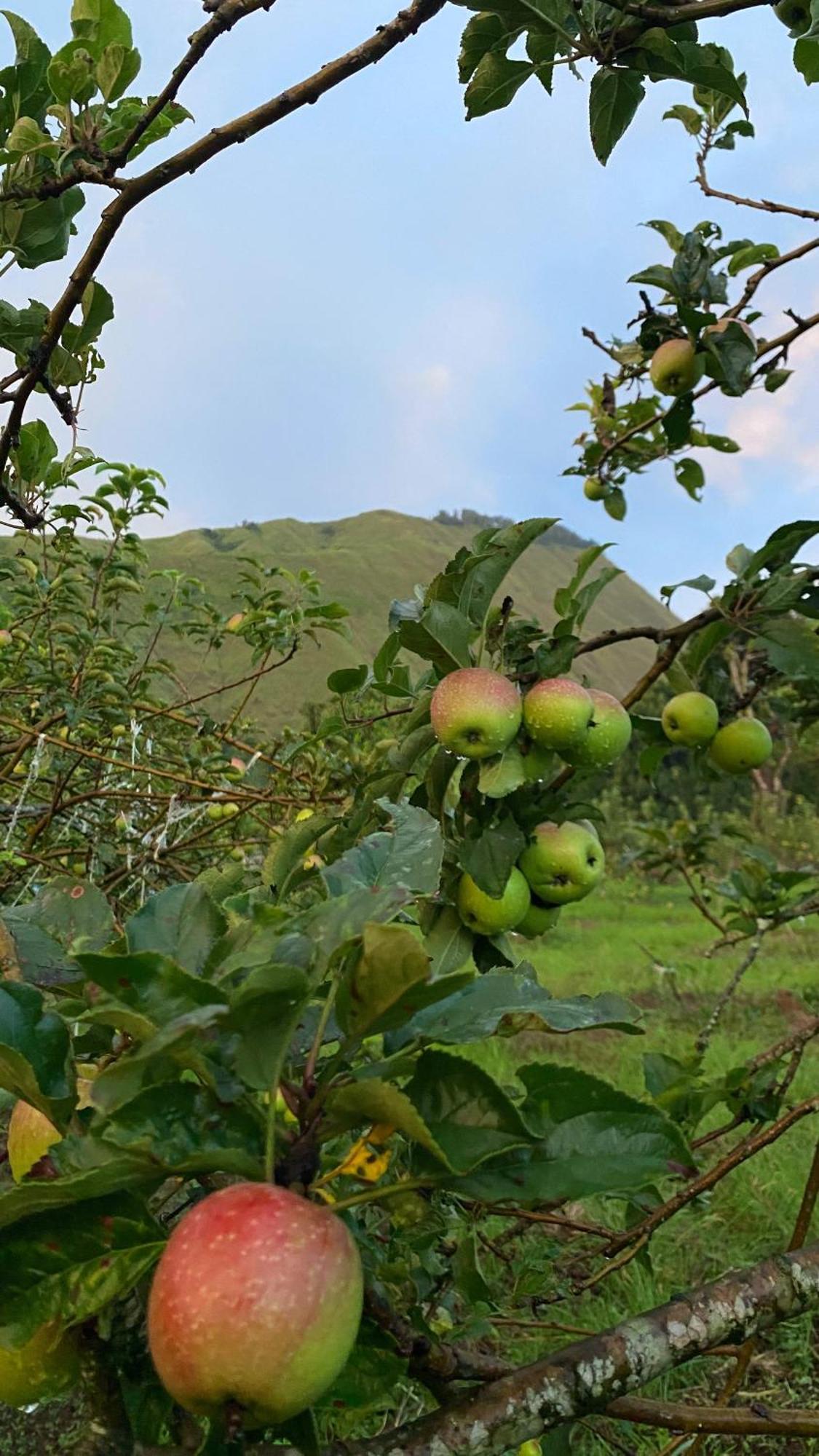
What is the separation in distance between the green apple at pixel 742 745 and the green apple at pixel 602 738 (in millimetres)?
394

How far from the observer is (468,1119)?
50cm

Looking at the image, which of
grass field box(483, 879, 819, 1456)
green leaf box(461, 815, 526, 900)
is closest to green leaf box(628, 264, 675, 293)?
green leaf box(461, 815, 526, 900)

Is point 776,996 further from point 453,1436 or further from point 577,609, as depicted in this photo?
point 453,1436

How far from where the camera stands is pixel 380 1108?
47 centimetres

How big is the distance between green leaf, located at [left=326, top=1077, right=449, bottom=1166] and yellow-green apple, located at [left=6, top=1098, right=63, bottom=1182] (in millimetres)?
247

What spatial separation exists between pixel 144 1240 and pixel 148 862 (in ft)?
5.62

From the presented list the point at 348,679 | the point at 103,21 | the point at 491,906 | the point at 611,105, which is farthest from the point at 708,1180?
the point at 103,21

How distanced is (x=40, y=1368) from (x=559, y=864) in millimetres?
754

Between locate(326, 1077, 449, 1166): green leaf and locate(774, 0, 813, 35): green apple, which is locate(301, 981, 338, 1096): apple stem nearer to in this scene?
locate(326, 1077, 449, 1166): green leaf

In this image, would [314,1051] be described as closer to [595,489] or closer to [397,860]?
[397,860]

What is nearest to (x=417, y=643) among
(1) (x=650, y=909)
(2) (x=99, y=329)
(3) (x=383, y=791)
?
(3) (x=383, y=791)

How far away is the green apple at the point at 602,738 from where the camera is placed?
1.12 m

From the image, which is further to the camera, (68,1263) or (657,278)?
(657,278)

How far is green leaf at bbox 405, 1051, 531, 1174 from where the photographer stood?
0.49 m
